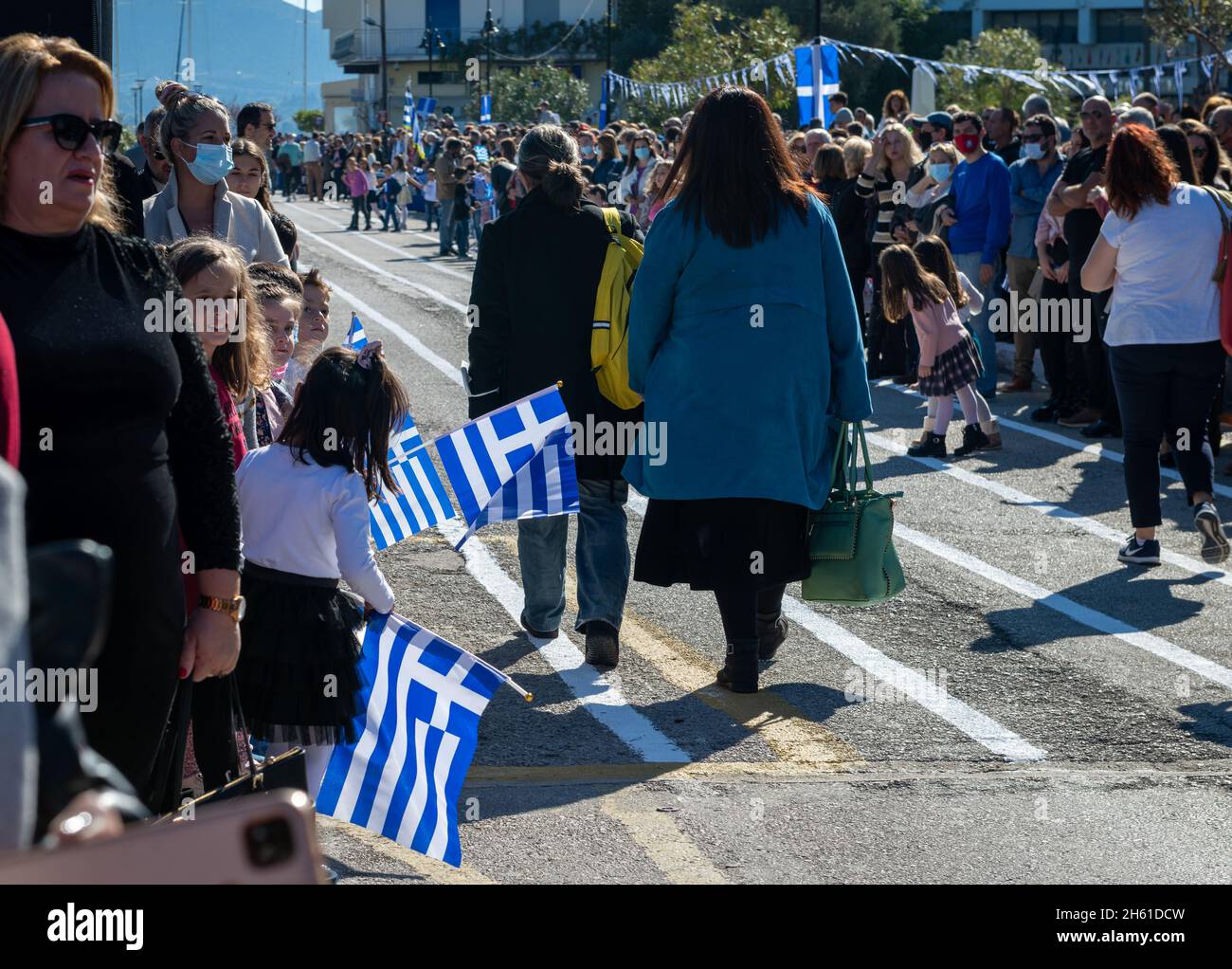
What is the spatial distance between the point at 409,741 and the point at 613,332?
7.81ft

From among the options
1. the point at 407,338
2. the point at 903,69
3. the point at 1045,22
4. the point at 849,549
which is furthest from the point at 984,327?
the point at 1045,22

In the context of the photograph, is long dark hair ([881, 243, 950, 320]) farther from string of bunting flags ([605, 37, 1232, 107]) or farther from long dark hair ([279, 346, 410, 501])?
string of bunting flags ([605, 37, 1232, 107])

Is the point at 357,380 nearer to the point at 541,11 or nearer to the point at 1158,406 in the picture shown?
the point at 1158,406

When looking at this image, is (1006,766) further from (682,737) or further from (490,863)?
(490,863)

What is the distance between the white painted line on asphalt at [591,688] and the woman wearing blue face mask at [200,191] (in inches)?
73.7

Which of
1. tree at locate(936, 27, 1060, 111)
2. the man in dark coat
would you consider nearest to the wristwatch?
the man in dark coat

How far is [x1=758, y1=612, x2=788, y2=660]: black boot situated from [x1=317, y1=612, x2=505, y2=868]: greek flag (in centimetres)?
201

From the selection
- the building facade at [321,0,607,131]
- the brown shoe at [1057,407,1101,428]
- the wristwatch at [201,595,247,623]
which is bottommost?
the brown shoe at [1057,407,1101,428]

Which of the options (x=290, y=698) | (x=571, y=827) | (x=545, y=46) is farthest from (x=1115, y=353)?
(x=545, y=46)

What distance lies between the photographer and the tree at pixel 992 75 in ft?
143

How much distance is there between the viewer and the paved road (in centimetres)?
466

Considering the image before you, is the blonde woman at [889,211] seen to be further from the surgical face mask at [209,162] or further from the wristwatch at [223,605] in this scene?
the wristwatch at [223,605]

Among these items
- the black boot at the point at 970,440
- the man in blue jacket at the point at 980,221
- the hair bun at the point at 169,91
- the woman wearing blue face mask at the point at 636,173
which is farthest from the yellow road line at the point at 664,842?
the woman wearing blue face mask at the point at 636,173

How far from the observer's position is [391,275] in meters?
23.8
